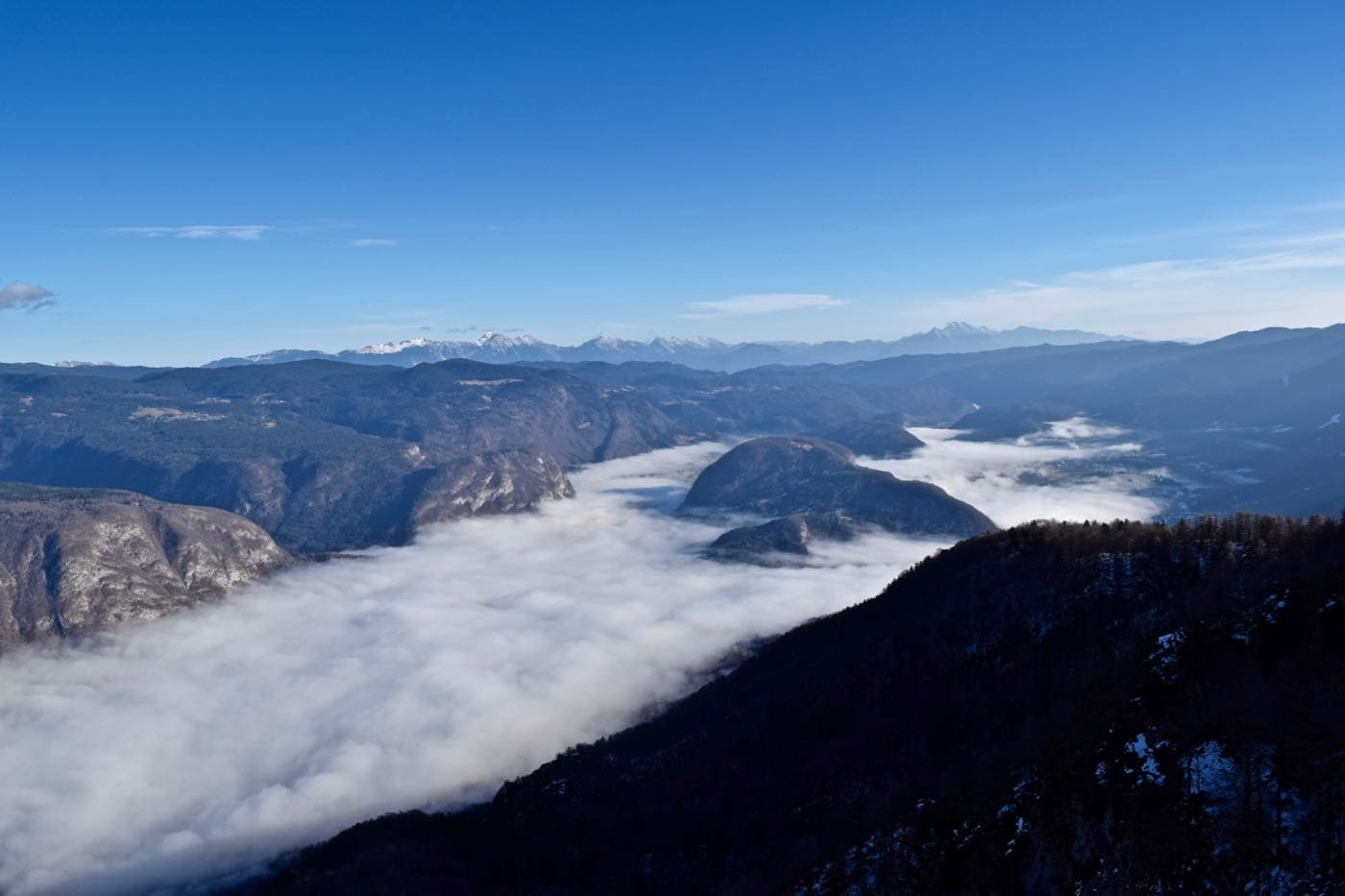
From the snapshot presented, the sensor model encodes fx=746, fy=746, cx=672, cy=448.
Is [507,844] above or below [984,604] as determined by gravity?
below

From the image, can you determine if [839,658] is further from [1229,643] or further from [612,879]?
[1229,643]

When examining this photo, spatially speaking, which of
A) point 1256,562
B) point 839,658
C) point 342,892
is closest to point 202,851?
point 342,892

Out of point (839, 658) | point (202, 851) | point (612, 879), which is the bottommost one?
point (202, 851)

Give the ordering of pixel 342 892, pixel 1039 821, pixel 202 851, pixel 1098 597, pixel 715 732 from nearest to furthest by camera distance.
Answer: pixel 1039 821 < pixel 1098 597 < pixel 342 892 < pixel 715 732 < pixel 202 851

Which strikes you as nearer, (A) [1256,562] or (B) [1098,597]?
(A) [1256,562]

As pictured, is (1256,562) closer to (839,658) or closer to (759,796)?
(839,658)

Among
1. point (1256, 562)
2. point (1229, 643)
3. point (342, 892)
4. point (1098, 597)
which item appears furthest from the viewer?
point (342, 892)
